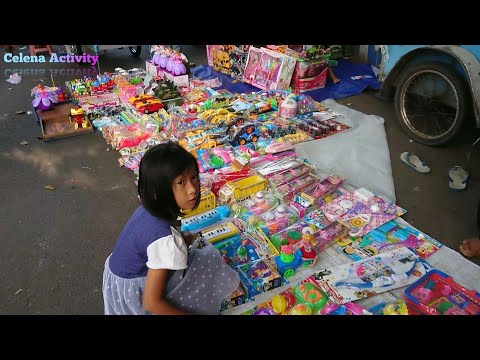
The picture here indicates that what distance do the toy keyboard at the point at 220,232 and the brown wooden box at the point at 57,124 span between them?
2.20m

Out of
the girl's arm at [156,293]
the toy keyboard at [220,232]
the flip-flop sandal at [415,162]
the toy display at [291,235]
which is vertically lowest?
the toy display at [291,235]

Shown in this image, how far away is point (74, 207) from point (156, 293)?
1.63m

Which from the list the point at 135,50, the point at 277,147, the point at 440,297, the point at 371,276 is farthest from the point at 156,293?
the point at 135,50

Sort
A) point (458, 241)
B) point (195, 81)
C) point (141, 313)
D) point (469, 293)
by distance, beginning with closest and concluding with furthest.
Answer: point (141, 313) < point (469, 293) < point (458, 241) < point (195, 81)

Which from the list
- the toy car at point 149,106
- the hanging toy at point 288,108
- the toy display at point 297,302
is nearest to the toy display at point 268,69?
the hanging toy at point 288,108

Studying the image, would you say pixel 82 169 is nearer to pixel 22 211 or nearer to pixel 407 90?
pixel 22 211

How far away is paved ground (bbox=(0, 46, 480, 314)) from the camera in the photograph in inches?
83.6

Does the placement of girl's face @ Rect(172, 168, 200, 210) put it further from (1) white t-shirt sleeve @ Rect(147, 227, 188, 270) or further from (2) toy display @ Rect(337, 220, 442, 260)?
(2) toy display @ Rect(337, 220, 442, 260)

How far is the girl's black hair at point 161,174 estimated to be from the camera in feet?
4.56

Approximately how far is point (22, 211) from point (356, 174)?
103 inches

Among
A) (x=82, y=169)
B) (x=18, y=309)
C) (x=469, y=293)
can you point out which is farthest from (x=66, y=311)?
(x=469, y=293)

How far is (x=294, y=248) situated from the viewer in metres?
2.21

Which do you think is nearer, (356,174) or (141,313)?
(141,313)

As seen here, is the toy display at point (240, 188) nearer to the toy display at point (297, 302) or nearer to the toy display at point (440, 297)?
the toy display at point (297, 302)
